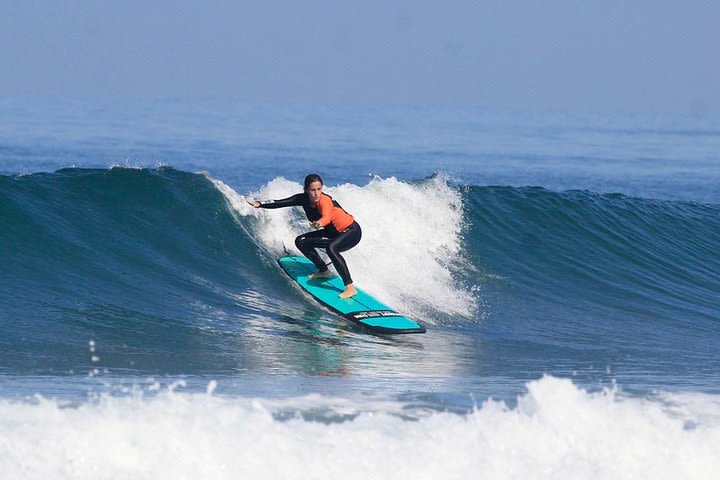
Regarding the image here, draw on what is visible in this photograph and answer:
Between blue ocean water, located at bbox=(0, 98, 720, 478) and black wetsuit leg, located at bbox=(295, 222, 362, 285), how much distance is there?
62 cm

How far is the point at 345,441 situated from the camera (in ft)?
22.2

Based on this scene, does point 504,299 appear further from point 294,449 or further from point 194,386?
point 294,449

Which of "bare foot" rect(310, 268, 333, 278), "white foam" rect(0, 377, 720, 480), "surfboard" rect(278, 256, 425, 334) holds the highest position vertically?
"bare foot" rect(310, 268, 333, 278)

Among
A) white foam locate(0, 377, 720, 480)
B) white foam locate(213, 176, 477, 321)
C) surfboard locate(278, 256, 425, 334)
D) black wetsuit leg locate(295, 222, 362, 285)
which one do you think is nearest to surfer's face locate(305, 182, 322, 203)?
black wetsuit leg locate(295, 222, 362, 285)

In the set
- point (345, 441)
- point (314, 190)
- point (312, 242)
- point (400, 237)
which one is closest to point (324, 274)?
point (312, 242)

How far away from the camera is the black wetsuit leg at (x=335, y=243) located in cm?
1133

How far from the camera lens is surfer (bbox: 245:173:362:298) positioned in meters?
11.2

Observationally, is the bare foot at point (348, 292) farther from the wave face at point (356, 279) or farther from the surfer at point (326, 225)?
the wave face at point (356, 279)

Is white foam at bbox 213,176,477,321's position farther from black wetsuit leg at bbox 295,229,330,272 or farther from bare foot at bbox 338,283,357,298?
black wetsuit leg at bbox 295,229,330,272

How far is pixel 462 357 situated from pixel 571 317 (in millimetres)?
3400

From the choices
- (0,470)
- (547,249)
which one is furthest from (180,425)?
(547,249)

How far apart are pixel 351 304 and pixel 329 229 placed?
0.87m

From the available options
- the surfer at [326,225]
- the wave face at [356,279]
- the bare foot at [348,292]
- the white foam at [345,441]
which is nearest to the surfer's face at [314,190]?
the surfer at [326,225]

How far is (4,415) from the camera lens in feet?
22.5
